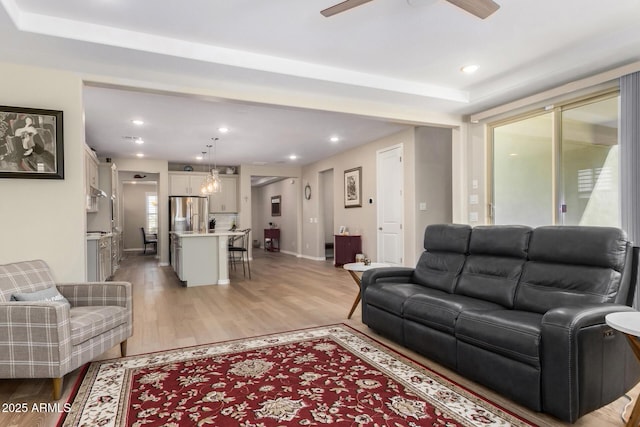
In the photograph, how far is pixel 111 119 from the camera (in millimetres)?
5309

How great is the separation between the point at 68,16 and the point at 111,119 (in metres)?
2.83

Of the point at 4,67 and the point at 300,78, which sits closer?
the point at 4,67

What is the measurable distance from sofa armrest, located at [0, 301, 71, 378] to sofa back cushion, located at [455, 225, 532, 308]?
294 cm

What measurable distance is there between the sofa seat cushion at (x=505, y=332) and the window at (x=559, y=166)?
200cm

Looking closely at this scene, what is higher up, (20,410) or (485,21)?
(485,21)

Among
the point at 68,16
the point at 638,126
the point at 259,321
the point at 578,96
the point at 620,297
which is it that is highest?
the point at 68,16

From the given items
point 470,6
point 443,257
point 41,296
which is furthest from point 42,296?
point 470,6

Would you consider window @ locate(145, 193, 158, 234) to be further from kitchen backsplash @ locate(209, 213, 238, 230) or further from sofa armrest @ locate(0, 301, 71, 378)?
sofa armrest @ locate(0, 301, 71, 378)

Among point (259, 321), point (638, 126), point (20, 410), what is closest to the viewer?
point (20, 410)

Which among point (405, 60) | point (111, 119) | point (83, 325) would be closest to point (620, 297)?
point (405, 60)

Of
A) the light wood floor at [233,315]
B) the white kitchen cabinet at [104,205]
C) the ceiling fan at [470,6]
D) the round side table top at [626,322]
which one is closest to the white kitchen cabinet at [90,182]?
the white kitchen cabinet at [104,205]

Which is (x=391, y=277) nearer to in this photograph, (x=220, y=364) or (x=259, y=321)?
(x=259, y=321)

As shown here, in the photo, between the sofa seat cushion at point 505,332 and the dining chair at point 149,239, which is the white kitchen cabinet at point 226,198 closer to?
the dining chair at point 149,239

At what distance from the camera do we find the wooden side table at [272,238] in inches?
477
